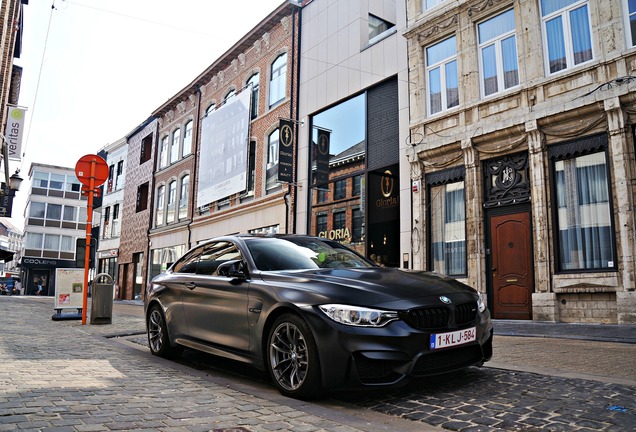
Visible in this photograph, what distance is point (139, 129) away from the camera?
3741 centimetres

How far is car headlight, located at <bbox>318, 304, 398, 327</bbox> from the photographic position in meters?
3.63

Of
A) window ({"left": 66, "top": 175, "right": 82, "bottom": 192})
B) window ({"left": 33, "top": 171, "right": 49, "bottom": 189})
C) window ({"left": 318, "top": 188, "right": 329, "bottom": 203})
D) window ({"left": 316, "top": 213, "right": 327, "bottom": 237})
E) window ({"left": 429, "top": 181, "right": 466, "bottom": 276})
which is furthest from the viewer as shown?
Answer: window ({"left": 66, "top": 175, "right": 82, "bottom": 192})

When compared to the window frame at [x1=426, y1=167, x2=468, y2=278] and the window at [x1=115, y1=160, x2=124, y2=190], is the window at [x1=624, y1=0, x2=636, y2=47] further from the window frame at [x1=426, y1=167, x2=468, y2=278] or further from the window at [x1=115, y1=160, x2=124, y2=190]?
the window at [x1=115, y1=160, x2=124, y2=190]

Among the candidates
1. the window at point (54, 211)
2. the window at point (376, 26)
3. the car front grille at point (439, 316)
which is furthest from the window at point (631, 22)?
the window at point (54, 211)

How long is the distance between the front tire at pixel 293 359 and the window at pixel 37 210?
2504 inches

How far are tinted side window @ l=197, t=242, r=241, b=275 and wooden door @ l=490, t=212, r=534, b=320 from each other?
8378mm

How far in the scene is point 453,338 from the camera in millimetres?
3848

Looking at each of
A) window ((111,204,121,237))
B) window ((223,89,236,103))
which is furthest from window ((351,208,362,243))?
window ((111,204,121,237))

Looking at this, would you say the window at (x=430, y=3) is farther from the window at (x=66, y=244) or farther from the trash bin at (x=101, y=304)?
the window at (x=66, y=244)

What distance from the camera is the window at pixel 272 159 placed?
850 inches

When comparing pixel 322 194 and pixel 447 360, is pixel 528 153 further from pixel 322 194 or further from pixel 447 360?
pixel 447 360

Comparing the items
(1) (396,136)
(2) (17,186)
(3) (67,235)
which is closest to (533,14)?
(1) (396,136)

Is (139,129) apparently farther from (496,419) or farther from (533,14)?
(496,419)

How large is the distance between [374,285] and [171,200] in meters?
28.9
